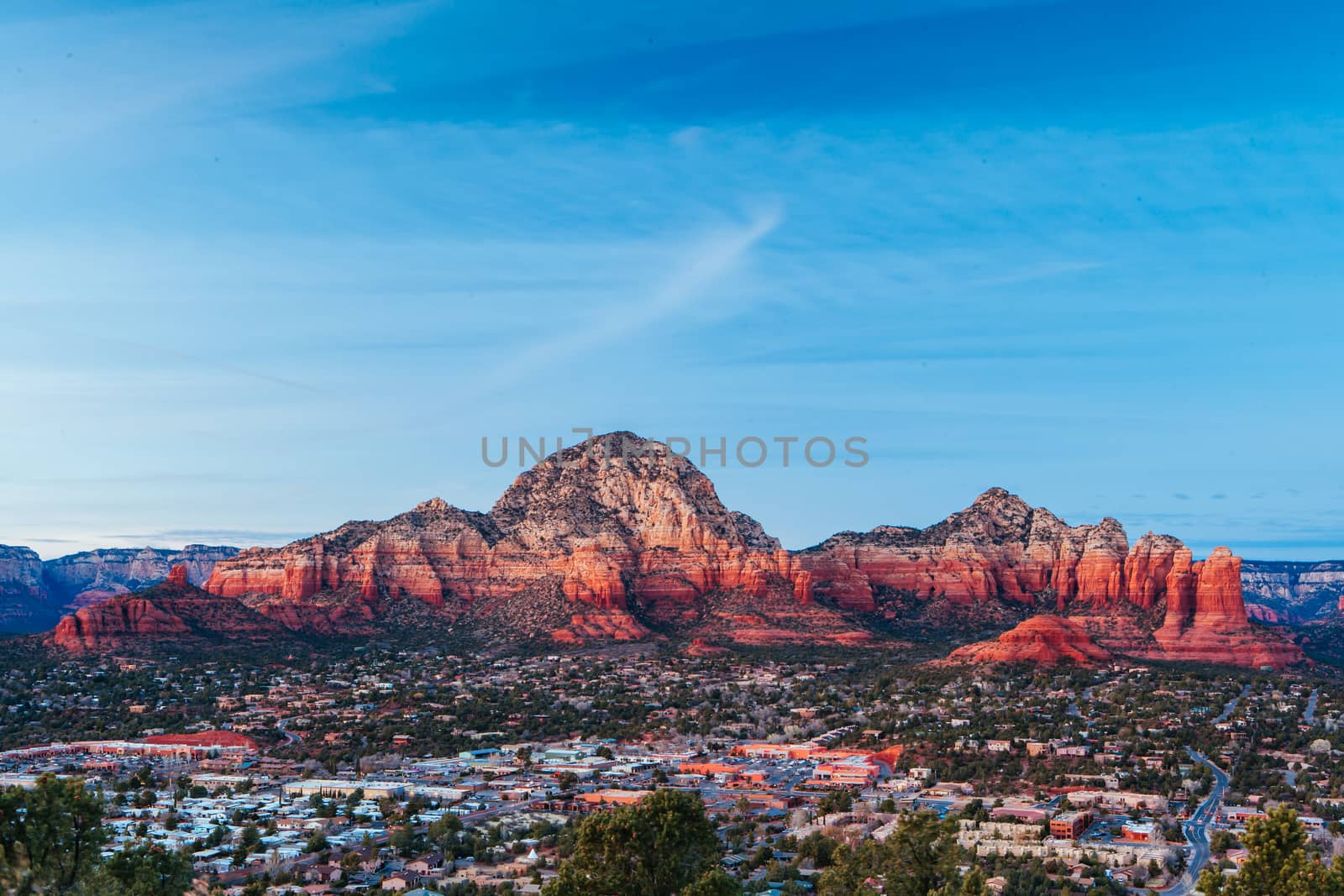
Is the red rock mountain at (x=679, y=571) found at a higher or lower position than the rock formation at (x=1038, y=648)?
higher

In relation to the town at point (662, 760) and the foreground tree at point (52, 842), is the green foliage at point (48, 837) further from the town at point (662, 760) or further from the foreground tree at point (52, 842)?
the town at point (662, 760)

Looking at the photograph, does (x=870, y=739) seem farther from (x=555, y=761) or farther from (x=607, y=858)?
(x=607, y=858)

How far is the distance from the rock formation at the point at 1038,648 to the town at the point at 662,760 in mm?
2655

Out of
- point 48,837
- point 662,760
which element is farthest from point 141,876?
point 662,760

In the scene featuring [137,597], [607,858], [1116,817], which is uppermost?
[137,597]

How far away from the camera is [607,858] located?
3916 cm

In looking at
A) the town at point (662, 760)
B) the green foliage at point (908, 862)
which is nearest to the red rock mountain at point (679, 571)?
the town at point (662, 760)

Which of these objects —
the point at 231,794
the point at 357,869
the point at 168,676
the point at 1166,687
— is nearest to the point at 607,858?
the point at 357,869

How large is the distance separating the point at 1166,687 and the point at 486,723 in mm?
55079

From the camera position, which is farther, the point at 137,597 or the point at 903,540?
the point at 903,540

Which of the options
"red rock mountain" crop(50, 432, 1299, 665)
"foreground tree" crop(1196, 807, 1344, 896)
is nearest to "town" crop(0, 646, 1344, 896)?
"foreground tree" crop(1196, 807, 1344, 896)

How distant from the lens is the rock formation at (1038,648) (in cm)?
12712

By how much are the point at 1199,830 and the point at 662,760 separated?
37802mm

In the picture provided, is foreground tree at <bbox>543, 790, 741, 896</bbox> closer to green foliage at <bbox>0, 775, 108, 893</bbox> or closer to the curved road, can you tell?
green foliage at <bbox>0, 775, 108, 893</bbox>
